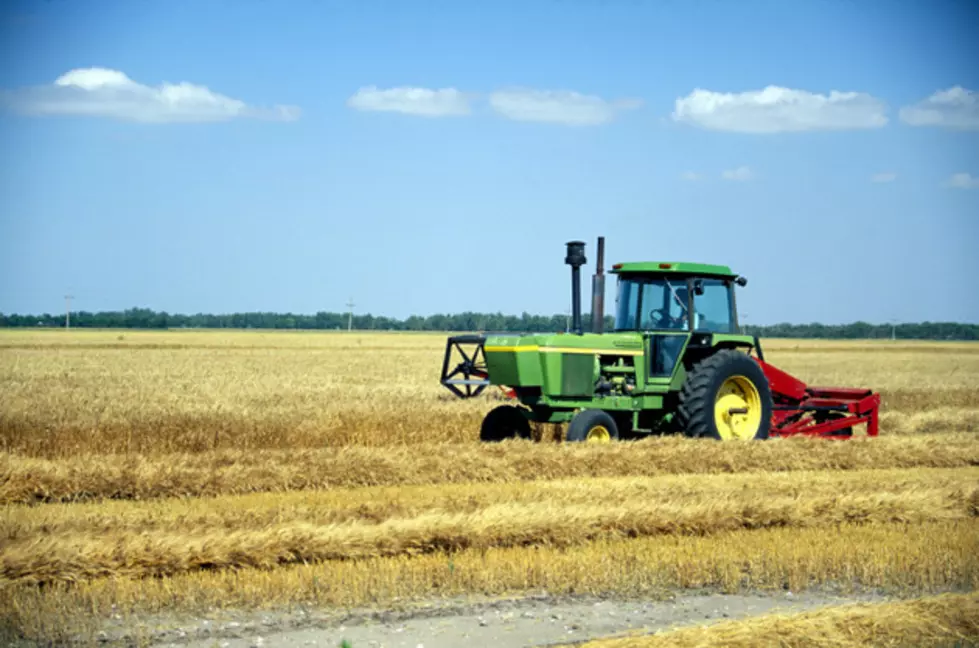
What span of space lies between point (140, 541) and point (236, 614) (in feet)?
4.94

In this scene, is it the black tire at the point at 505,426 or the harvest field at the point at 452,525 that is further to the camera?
the black tire at the point at 505,426

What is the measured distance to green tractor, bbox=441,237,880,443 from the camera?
44.1 ft

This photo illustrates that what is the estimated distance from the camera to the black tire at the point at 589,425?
13258 millimetres

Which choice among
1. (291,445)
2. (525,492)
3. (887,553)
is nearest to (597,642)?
(887,553)

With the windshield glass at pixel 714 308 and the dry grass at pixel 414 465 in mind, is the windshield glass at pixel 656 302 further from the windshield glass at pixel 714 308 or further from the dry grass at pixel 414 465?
the dry grass at pixel 414 465

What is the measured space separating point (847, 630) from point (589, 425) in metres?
7.23

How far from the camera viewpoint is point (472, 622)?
6.59 m

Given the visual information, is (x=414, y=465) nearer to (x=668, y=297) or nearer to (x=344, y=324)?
(x=668, y=297)

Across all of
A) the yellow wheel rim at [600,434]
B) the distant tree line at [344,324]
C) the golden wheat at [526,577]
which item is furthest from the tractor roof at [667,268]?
the distant tree line at [344,324]

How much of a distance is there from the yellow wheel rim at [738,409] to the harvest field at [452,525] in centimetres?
76

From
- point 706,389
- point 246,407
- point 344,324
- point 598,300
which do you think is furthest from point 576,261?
point 344,324

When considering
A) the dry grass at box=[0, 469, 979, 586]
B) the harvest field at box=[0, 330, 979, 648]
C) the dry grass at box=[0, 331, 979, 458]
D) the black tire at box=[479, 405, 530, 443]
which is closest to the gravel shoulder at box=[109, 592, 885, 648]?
the harvest field at box=[0, 330, 979, 648]

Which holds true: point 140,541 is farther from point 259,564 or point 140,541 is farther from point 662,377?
point 662,377

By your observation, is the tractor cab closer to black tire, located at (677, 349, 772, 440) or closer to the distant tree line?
black tire, located at (677, 349, 772, 440)
